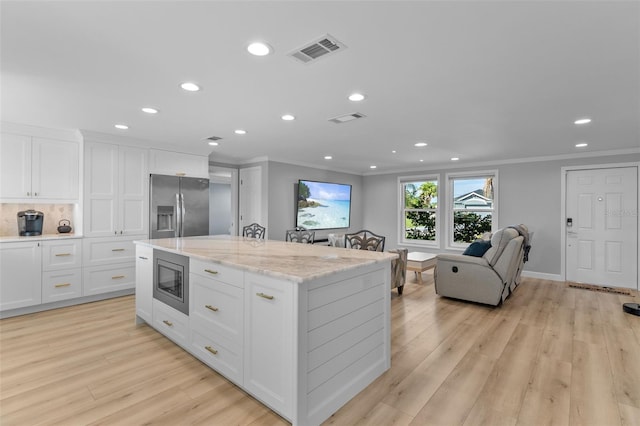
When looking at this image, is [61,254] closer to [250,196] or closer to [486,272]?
[250,196]

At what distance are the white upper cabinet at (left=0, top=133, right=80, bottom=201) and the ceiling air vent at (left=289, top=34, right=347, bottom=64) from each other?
12.5 ft

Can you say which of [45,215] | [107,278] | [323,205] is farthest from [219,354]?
[323,205]

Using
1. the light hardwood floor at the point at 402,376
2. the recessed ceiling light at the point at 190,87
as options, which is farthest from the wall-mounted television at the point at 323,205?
the recessed ceiling light at the point at 190,87

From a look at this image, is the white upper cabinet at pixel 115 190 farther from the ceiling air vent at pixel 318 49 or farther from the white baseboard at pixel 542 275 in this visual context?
the white baseboard at pixel 542 275

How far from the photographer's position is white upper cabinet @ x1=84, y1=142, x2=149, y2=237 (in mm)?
4172

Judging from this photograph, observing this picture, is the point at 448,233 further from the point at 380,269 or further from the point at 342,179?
the point at 380,269

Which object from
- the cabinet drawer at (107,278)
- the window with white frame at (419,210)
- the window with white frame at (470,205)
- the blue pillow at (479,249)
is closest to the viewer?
the cabinet drawer at (107,278)

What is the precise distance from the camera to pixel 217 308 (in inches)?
89.1

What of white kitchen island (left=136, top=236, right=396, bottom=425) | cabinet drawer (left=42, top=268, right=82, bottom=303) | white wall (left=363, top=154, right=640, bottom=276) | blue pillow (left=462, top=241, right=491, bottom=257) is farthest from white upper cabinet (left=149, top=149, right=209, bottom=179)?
white wall (left=363, top=154, right=640, bottom=276)

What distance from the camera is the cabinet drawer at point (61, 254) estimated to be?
3820 millimetres

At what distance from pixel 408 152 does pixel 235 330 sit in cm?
436

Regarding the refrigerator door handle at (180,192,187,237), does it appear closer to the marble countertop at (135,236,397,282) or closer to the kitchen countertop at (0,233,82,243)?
the kitchen countertop at (0,233,82,243)

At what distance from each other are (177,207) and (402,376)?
4109 mm

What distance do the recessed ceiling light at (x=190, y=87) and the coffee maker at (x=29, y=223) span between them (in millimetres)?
3045
